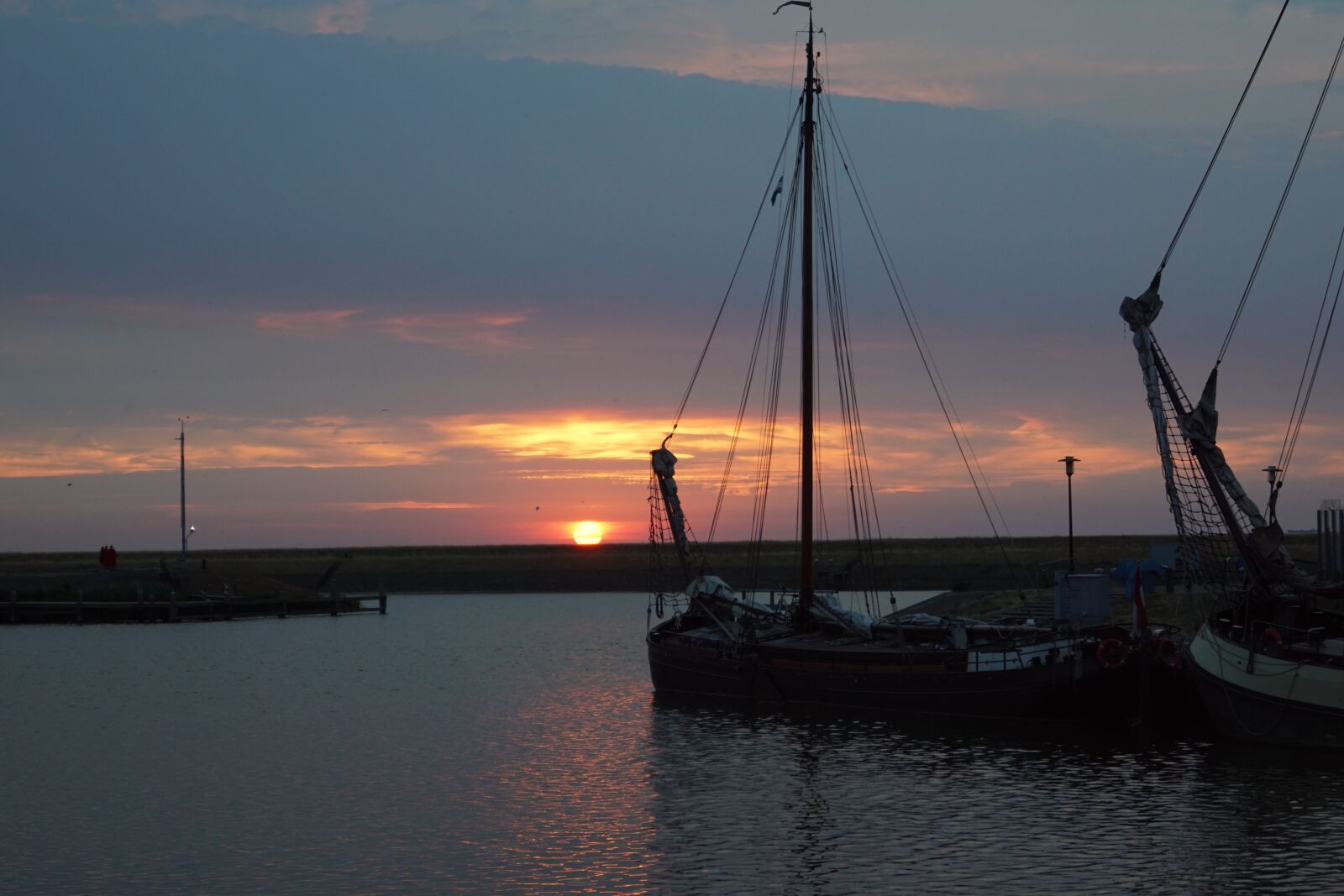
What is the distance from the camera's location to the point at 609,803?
34.6 m

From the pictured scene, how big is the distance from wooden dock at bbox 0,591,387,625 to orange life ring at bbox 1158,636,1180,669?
79.8m

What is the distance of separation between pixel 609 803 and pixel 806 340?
23.9m

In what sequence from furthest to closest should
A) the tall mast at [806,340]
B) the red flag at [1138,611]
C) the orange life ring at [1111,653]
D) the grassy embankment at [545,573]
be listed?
the grassy embankment at [545,573], the tall mast at [806,340], the orange life ring at [1111,653], the red flag at [1138,611]

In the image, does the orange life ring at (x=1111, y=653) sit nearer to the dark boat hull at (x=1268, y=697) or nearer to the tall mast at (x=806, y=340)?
the dark boat hull at (x=1268, y=697)

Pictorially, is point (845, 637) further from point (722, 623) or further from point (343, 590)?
point (343, 590)

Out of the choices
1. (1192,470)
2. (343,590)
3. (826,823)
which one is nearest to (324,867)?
(826,823)

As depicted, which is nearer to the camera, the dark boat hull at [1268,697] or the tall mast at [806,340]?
the dark boat hull at [1268,697]

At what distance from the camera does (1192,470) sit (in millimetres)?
42344

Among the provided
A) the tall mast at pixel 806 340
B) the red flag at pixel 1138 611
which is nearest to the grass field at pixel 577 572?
the tall mast at pixel 806 340

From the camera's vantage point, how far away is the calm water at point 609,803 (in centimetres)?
2708

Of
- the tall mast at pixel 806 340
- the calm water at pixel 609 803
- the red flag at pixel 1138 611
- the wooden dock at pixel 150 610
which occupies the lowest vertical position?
the calm water at pixel 609 803

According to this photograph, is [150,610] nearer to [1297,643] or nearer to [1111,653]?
[1111,653]

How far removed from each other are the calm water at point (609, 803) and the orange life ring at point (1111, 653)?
234 centimetres

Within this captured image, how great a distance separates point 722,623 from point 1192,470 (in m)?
17.9
